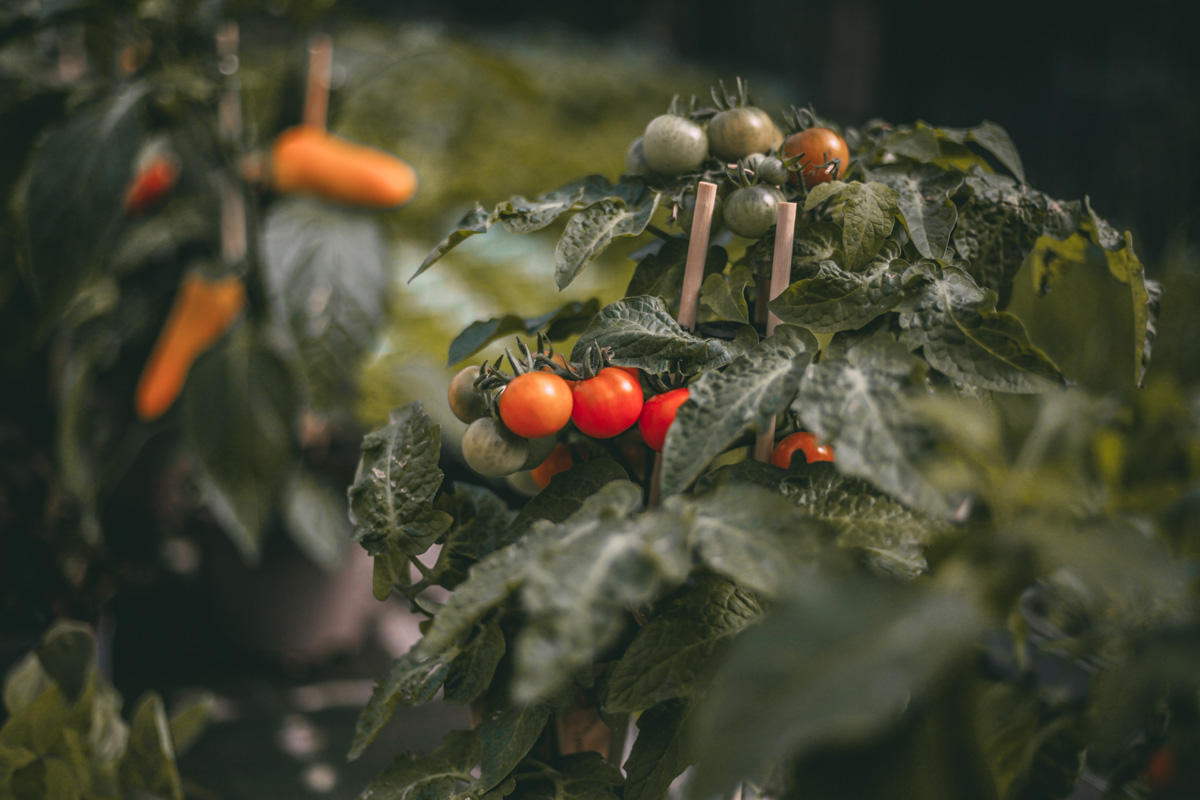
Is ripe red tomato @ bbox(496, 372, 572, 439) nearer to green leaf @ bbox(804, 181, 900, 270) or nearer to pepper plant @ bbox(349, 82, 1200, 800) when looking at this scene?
pepper plant @ bbox(349, 82, 1200, 800)

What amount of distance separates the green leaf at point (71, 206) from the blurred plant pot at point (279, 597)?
453 millimetres

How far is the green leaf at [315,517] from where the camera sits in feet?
3.38

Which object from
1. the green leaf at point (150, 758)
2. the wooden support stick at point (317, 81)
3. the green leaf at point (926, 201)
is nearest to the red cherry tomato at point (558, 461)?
the green leaf at point (926, 201)

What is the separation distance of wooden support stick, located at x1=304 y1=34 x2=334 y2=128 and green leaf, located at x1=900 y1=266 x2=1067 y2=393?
0.97 metres

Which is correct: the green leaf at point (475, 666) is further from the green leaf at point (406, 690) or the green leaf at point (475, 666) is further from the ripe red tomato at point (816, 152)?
the ripe red tomato at point (816, 152)

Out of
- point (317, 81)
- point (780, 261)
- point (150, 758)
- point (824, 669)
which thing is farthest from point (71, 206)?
point (824, 669)

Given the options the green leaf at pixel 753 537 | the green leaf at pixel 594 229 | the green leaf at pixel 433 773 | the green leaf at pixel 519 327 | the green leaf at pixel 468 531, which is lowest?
the green leaf at pixel 433 773

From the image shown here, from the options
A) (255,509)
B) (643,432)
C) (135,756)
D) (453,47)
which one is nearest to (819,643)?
(643,432)

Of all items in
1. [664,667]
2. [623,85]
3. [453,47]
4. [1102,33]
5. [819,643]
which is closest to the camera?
[819,643]

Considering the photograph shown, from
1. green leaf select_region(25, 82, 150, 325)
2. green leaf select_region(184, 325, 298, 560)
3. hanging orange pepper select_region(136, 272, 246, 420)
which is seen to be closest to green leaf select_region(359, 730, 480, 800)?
green leaf select_region(184, 325, 298, 560)

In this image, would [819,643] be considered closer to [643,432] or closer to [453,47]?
[643,432]

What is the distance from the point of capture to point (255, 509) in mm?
916

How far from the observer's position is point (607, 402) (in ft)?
1.21

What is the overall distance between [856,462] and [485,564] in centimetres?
14
